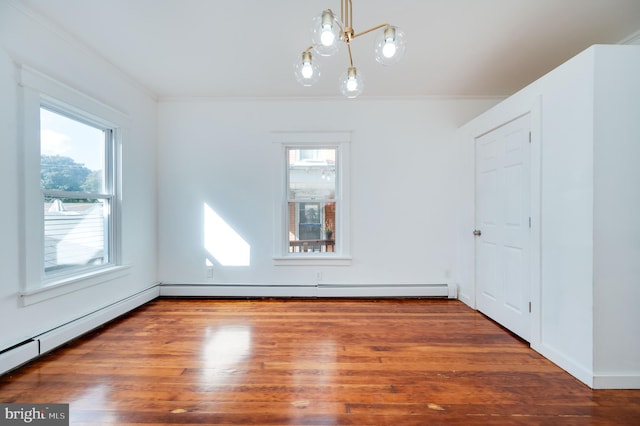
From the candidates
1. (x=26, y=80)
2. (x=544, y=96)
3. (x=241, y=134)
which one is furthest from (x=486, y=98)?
(x=26, y=80)

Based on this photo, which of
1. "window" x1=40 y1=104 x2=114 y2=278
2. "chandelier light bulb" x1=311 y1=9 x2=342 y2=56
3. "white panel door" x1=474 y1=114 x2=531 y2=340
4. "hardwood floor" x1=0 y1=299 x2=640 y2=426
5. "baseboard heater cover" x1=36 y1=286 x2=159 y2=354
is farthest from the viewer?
"white panel door" x1=474 y1=114 x2=531 y2=340

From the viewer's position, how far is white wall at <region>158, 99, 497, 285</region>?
364 centimetres

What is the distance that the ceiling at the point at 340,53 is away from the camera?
2.06m

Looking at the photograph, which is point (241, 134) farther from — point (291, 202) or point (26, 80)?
point (26, 80)

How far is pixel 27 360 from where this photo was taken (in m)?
2.08

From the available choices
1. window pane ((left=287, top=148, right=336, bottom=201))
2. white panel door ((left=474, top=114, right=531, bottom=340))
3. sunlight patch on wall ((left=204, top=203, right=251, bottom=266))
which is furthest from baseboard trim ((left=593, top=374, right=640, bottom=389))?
sunlight patch on wall ((left=204, top=203, right=251, bottom=266))

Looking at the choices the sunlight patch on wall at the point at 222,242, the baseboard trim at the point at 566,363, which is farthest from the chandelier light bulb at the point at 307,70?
the baseboard trim at the point at 566,363

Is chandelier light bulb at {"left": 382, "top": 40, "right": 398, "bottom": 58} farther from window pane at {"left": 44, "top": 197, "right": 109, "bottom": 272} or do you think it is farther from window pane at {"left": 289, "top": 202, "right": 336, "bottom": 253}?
window pane at {"left": 44, "top": 197, "right": 109, "bottom": 272}

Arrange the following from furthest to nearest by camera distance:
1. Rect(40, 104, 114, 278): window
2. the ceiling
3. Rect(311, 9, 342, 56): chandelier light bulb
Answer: Rect(40, 104, 114, 278): window → the ceiling → Rect(311, 9, 342, 56): chandelier light bulb

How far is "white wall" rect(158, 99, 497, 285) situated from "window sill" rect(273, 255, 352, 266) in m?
0.07

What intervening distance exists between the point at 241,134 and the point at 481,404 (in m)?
3.63

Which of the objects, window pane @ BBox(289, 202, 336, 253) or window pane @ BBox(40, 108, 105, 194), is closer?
window pane @ BBox(40, 108, 105, 194)

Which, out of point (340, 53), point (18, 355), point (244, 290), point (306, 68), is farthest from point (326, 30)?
Answer: point (244, 290)

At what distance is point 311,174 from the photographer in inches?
149
